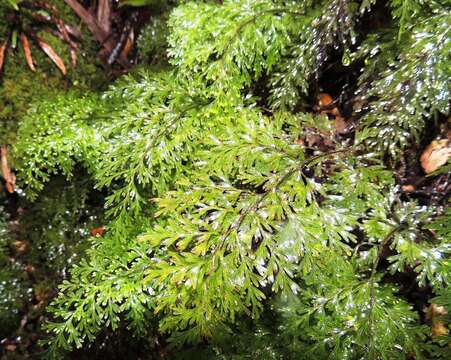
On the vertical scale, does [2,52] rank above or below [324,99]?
above

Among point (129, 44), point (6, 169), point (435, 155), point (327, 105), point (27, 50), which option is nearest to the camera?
point (435, 155)

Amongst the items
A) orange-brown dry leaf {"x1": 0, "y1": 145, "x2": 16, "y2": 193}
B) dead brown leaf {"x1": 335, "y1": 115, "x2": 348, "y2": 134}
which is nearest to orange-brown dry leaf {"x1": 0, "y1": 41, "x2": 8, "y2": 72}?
orange-brown dry leaf {"x1": 0, "y1": 145, "x2": 16, "y2": 193}

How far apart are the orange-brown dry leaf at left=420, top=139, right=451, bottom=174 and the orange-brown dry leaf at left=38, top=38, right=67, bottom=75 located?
7.90 ft

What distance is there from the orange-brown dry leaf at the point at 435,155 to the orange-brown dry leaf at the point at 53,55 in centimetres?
241

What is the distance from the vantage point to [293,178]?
1470 millimetres

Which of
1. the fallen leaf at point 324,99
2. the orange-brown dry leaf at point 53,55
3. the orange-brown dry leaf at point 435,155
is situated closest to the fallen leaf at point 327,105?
the fallen leaf at point 324,99

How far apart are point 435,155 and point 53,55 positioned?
256cm

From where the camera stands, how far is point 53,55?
2709mm

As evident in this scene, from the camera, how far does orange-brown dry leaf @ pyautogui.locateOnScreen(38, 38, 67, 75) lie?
8.87 feet

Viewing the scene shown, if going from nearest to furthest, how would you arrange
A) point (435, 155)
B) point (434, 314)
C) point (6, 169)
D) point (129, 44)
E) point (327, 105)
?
point (434, 314) → point (435, 155) → point (327, 105) → point (6, 169) → point (129, 44)

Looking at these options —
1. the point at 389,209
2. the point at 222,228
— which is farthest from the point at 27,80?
the point at 389,209

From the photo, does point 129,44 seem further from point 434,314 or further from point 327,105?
point 434,314

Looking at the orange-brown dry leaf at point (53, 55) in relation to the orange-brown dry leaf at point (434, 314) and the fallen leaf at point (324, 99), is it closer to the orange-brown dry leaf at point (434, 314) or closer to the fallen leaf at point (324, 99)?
the fallen leaf at point (324, 99)

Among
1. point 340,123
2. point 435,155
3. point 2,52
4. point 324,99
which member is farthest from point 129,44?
point 435,155
